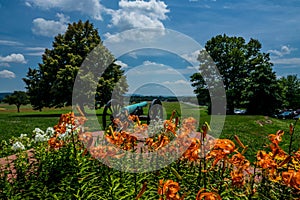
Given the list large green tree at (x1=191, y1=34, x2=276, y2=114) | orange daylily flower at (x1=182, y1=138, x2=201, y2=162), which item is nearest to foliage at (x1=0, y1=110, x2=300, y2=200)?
orange daylily flower at (x1=182, y1=138, x2=201, y2=162)

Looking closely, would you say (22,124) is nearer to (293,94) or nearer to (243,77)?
(243,77)

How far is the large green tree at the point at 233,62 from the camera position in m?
28.6

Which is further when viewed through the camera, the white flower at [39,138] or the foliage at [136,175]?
the white flower at [39,138]

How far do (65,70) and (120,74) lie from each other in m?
4.68

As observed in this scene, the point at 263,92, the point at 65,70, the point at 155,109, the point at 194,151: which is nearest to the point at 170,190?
the point at 194,151

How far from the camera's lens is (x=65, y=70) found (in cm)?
2216

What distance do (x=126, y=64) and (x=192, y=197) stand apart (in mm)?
4467

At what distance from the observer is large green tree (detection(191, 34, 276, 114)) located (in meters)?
28.6

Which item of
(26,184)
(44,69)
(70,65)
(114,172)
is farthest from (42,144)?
(44,69)

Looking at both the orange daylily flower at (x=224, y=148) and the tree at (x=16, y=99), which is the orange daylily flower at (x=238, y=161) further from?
the tree at (x=16, y=99)

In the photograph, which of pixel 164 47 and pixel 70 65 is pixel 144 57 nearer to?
pixel 164 47

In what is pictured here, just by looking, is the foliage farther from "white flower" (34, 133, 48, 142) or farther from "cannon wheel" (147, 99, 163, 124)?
"cannon wheel" (147, 99, 163, 124)

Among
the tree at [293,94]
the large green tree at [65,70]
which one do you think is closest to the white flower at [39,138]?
the large green tree at [65,70]

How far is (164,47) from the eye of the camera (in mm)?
6383
